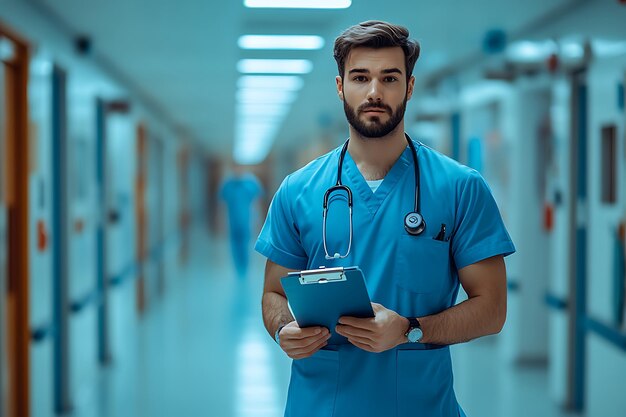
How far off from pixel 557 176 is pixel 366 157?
10.6 ft

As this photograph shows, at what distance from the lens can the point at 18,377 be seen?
3621 millimetres

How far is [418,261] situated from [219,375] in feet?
12.4

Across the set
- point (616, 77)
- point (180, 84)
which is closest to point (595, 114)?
point (616, 77)

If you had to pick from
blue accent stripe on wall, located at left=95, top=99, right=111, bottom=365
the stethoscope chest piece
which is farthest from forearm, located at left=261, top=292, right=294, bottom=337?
blue accent stripe on wall, located at left=95, top=99, right=111, bottom=365

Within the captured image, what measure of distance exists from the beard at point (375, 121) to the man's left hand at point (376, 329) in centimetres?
38

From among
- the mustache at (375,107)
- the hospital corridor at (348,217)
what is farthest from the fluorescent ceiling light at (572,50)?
the mustache at (375,107)

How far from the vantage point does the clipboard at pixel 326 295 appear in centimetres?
139

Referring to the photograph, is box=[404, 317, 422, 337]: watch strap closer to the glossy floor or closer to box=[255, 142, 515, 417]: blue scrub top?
box=[255, 142, 515, 417]: blue scrub top

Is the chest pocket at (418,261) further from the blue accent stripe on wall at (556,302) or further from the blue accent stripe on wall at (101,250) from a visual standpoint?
the blue accent stripe on wall at (101,250)

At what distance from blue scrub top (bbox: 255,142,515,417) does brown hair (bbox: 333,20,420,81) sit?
0.82 feet

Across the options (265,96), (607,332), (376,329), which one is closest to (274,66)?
(265,96)

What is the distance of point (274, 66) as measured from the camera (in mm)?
6117

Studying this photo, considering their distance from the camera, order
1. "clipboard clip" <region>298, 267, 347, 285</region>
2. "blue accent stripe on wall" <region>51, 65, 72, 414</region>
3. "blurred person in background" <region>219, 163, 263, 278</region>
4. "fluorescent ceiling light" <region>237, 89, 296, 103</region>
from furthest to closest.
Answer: "blurred person in background" <region>219, 163, 263, 278</region> → "fluorescent ceiling light" <region>237, 89, 296, 103</region> → "blue accent stripe on wall" <region>51, 65, 72, 414</region> → "clipboard clip" <region>298, 267, 347, 285</region>

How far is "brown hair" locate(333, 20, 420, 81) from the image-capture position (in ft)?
5.10
